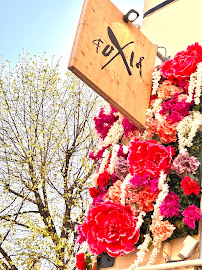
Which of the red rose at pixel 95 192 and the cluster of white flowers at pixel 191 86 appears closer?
the cluster of white flowers at pixel 191 86

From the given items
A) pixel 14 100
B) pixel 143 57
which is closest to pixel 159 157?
pixel 143 57

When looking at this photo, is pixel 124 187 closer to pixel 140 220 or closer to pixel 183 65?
pixel 140 220

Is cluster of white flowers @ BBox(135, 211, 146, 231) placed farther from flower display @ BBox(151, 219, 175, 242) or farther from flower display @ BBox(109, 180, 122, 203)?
flower display @ BBox(109, 180, 122, 203)

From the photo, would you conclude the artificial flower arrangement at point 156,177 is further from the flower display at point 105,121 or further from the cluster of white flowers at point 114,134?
the flower display at point 105,121

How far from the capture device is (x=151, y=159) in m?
2.94

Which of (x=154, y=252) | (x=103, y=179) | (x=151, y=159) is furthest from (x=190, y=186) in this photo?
(x=103, y=179)

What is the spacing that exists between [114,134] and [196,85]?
37.4 inches

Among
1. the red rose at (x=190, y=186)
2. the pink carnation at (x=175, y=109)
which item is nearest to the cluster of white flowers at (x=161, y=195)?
the red rose at (x=190, y=186)

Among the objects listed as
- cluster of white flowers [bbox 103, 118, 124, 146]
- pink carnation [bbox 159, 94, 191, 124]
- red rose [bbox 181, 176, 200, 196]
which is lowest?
red rose [bbox 181, 176, 200, 196]

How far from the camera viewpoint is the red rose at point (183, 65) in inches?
131

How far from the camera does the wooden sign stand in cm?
284

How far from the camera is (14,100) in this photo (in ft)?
27.7

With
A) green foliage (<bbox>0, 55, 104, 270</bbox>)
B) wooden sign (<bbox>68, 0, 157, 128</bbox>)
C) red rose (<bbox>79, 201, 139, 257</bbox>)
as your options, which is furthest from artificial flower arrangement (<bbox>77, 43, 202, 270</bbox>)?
green foliage (<bbox>0, 55, 104, 270</bbox>)

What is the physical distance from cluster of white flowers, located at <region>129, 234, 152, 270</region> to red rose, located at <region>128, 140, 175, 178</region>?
483 millimetres
